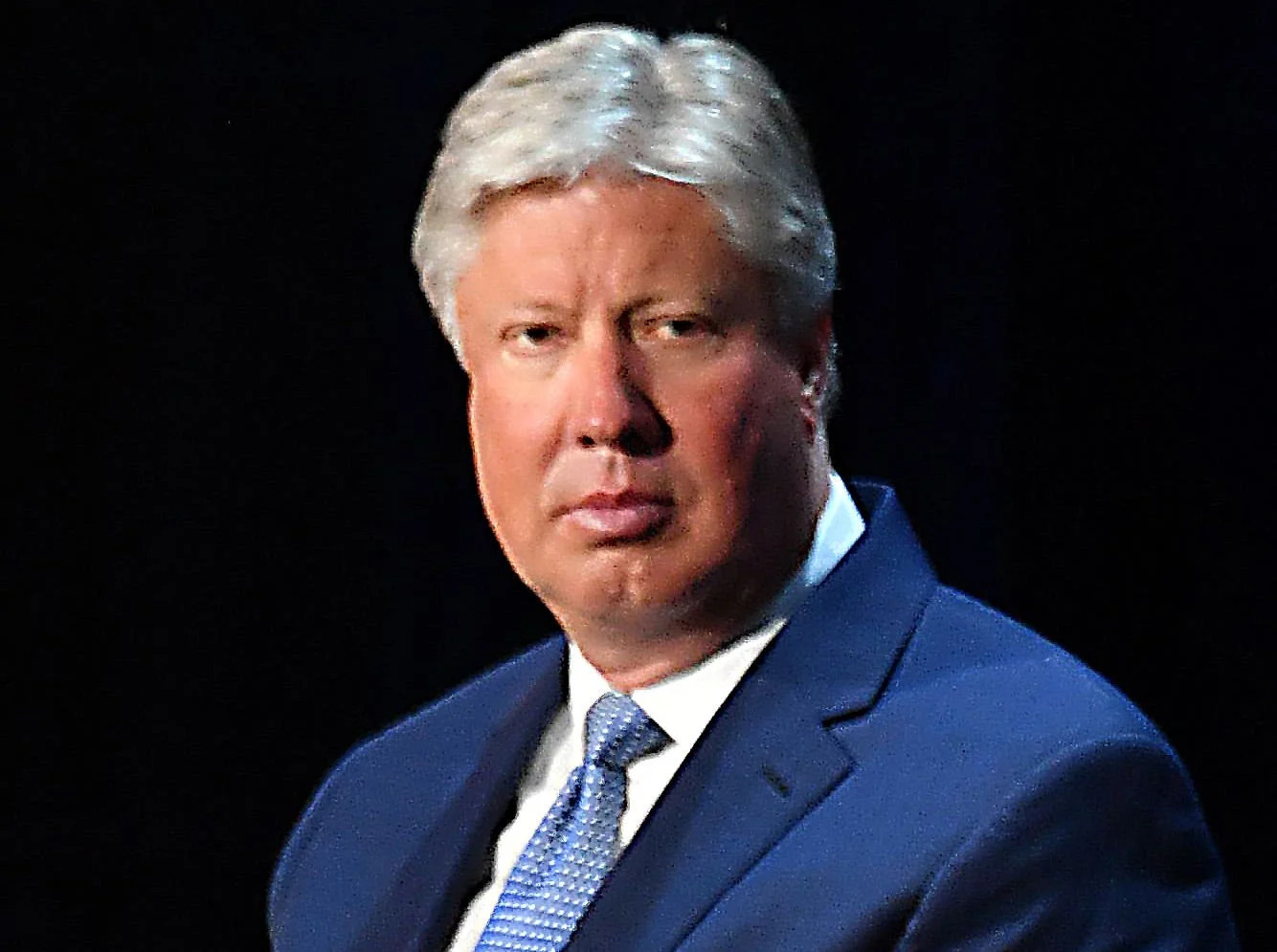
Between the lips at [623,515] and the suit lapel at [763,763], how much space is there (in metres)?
0.16

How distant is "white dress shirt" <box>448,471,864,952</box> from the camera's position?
1.90 m

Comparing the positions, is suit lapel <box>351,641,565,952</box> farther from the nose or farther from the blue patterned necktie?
the nose

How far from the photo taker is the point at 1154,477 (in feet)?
7.53

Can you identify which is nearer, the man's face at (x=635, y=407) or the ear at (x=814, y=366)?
the man's face at (x=635, y=407)

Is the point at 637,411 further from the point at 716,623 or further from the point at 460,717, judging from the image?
the point at 460,717

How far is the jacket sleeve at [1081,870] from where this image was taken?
1.58 m

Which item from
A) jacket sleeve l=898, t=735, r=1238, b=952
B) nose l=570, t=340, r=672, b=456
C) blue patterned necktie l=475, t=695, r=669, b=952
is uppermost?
nose l=570, t=340, r=672, b=456

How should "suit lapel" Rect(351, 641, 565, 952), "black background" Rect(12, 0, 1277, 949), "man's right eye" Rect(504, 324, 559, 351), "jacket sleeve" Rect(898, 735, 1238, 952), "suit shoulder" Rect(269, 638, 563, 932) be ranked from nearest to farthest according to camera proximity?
"jacket sleeve" Rect(898, 735, 1238, 952), "man's right eye" Rect(504, 324, 559, 351), "suit lapel" Rect(351, 641, 565, 952), "suit shoulder" Rect(269, 638, 563, 932), "black background" Rect(12, 0, 1277, 949)

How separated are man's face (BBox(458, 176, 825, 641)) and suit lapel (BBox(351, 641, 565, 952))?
0.78 ft

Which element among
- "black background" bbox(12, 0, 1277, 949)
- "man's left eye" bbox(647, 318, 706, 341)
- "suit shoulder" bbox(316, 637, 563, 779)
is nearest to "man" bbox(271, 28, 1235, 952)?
"man's left eye" bbox(647, 318, 706, 341)

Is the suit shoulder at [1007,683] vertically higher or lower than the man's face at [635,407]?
lower

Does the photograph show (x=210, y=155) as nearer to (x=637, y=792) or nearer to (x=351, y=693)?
(x=351, y=693)

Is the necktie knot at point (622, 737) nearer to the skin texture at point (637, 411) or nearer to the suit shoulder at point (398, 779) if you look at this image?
the skin texture at point (637, 411)

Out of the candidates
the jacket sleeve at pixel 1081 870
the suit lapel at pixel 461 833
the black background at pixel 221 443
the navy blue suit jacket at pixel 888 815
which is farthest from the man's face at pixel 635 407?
the black background at pixel 221 443
